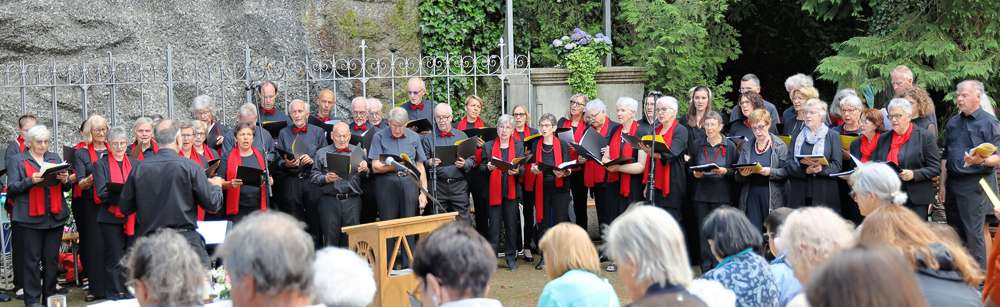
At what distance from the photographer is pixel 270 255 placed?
3684mm

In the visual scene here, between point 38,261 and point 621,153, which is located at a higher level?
point 621,153

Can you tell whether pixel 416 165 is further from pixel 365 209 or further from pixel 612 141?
pixel 612 141

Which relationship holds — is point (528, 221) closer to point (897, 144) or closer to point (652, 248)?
point (897, 144)

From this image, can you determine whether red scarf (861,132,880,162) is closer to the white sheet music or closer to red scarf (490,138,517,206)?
red scarf (490,138,517,206)

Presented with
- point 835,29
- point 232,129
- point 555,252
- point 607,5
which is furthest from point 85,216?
point 835,29

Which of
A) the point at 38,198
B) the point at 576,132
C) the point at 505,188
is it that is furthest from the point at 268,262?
the point at 576,132

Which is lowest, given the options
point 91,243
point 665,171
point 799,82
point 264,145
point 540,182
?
point 91,243

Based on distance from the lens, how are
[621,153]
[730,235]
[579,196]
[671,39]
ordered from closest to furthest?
[730,235], [621,153], [579,196], [671,39]

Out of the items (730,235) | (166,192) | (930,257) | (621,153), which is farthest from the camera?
(621,153)

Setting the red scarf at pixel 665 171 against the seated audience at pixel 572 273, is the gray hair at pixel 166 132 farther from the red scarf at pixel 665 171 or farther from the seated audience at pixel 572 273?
the red scarf at pixel 665 171

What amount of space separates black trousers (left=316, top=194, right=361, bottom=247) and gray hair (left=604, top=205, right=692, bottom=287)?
6.72m

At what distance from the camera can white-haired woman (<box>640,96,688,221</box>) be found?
10648 millimetres

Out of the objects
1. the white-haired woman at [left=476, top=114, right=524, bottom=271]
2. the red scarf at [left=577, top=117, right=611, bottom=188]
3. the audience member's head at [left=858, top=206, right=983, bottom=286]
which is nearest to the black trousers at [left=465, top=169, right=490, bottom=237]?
the white-haired woman at [left=476, top=114, right=524, bottom=271]

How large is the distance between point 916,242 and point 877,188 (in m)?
1.51
